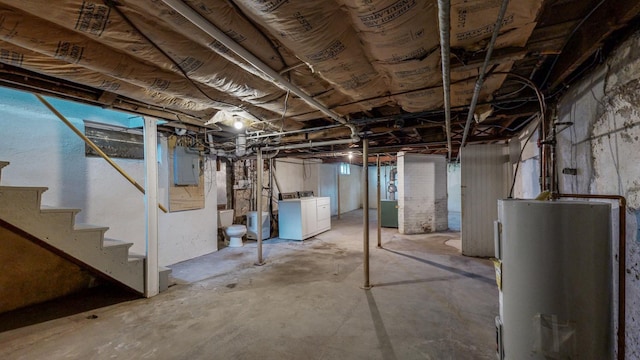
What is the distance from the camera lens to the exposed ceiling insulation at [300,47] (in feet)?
3.87

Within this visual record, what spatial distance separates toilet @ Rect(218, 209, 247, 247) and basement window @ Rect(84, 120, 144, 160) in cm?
202

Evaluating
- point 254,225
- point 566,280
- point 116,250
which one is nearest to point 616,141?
point 566,280

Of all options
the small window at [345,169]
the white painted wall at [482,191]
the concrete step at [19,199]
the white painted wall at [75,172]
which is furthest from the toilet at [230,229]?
the small window at [345,169]

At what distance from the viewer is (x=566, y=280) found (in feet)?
3.87

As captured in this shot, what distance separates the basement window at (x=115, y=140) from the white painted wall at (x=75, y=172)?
0.08 m

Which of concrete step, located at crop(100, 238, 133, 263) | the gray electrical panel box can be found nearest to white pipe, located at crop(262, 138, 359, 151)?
the gray electrical panel box

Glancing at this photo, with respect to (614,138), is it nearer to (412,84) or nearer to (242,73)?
(412,84)

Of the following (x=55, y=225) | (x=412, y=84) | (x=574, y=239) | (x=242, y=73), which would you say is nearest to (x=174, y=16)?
(x=242, y=73)

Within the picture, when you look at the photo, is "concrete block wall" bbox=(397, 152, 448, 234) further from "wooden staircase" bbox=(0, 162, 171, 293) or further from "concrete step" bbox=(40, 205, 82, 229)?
"concrete step" bbox=(40, 205, 82, 229)

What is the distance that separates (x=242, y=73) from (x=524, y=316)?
221cm

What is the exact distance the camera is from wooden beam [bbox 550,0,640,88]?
1251 millimetres

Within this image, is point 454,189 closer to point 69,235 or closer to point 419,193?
point 419,193

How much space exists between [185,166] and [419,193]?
5246 mm

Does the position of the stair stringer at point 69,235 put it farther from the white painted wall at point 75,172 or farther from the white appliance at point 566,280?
the white appliance at point 566,280
